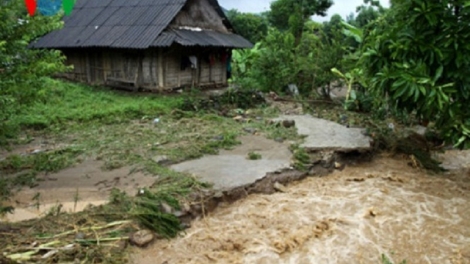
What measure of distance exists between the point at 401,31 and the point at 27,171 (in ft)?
21.4

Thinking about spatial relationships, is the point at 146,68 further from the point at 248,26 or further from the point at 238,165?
the point at 248,26

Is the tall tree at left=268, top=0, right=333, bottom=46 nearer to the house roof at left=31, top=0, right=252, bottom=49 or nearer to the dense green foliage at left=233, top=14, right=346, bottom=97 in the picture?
the dense green foliage at left=233, top=14, right=346, bottom=97

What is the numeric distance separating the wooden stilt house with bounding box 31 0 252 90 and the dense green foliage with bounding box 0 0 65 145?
6.51 metres

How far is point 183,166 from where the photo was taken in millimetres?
6539

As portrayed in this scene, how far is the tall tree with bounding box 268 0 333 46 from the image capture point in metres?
16.8

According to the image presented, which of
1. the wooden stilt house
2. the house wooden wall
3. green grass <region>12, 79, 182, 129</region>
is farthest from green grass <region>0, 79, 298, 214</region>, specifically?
the wooden stilt house

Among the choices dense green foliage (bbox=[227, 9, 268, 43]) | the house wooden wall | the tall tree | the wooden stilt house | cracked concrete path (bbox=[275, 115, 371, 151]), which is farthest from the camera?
dense green foliage (bbox=[227, 9, 268, 43])

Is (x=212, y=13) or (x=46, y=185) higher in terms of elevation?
(x=212, y=13)

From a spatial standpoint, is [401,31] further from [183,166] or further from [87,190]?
[87,190]

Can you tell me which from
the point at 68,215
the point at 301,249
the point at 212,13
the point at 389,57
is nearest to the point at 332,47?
the point at 212,13

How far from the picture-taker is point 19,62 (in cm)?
495

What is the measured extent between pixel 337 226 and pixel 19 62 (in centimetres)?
467

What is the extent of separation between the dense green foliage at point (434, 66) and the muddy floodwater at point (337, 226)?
1.17 meters

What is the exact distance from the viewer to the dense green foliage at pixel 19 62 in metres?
4.67
